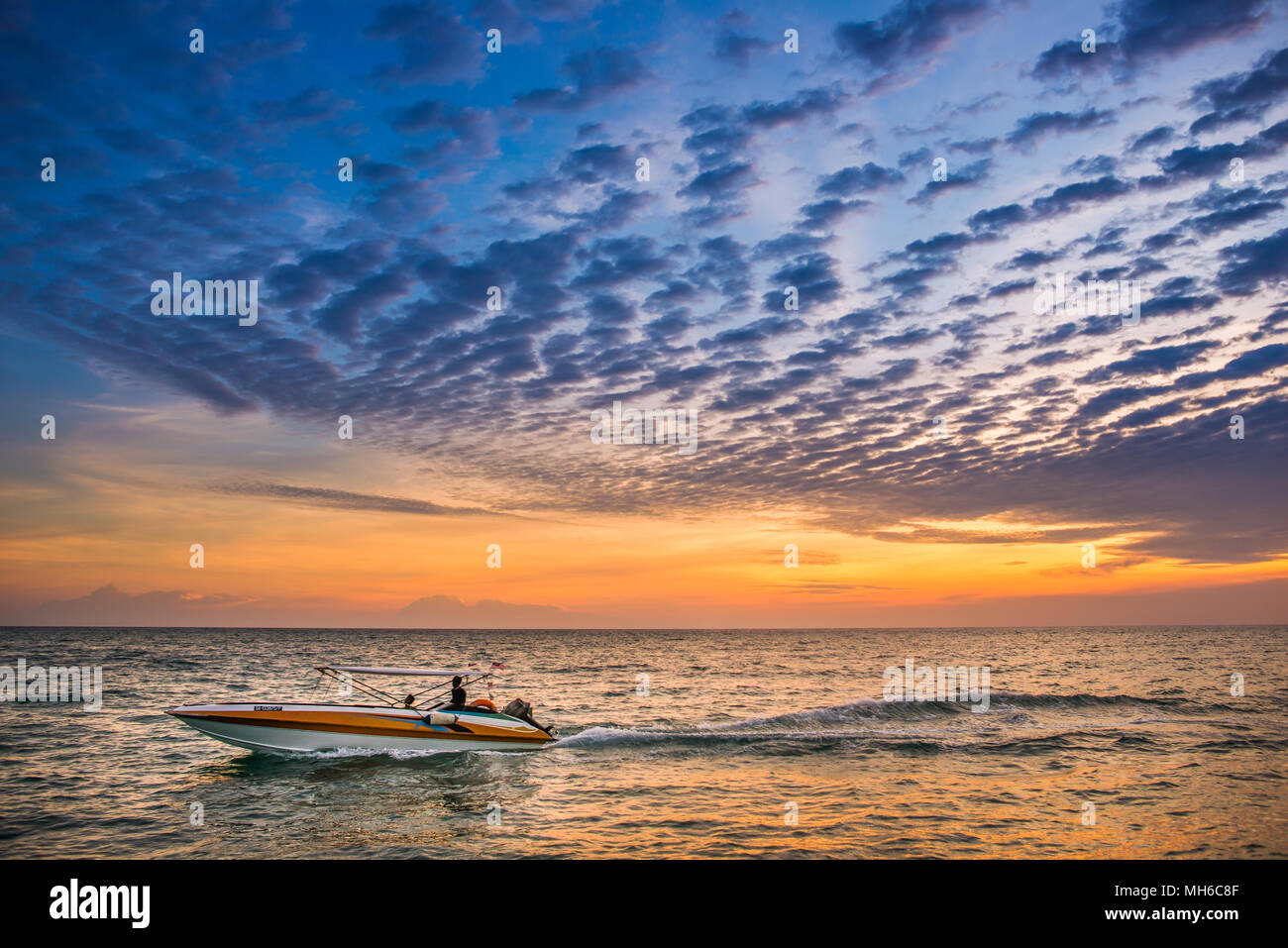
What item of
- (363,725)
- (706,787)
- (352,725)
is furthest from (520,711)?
(706,787)

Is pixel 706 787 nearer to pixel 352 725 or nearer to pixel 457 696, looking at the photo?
pixel 457 696

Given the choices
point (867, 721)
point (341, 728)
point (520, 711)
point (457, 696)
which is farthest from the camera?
point (867, 721)

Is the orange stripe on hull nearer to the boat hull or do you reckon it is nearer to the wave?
the boat hull

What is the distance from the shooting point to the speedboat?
27500 millimetres

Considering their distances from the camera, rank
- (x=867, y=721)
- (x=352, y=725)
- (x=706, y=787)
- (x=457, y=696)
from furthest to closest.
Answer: (x=867, y=721) < (x=457, y=696) < (x=352, y=725) < (x=706, y=787)

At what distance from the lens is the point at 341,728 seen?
2794 centimetres

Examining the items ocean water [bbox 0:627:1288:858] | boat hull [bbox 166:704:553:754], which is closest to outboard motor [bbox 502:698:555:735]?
boat hull [bbox 166:704:553:754]

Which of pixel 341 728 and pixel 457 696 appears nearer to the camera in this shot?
pixel 341 728

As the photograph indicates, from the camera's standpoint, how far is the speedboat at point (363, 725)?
27500 millimetres

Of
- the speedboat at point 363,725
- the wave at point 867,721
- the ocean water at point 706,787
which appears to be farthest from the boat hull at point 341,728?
the wave at point 867,721

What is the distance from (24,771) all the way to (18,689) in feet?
116

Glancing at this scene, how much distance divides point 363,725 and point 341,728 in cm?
80
